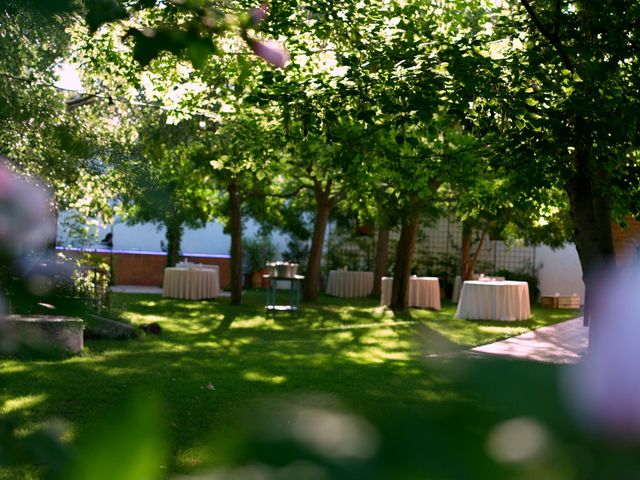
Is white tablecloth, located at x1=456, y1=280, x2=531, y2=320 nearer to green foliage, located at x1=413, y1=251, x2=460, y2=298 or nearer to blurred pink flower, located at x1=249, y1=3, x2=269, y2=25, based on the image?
green foliage, located at x1=413, y1=251, x2=460, y2=298

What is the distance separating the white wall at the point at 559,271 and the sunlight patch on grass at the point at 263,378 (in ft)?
63.8

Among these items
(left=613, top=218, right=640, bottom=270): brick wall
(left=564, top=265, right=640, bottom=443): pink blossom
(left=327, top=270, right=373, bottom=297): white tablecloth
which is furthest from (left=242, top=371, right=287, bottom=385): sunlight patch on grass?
(left=327, top=270, right=373, bottom=297): white tablecloth

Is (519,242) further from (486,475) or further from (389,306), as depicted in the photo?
(486,475)

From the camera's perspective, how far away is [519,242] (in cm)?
2509

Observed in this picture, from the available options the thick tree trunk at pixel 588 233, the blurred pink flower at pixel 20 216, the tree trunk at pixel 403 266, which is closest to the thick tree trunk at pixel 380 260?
the tree trunk at pixel 403 266

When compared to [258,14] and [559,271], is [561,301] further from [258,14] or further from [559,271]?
[258,14]

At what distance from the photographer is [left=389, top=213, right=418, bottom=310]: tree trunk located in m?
20.7

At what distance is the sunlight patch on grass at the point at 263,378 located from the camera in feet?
29.6

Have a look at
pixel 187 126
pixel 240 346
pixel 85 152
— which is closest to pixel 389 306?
pixel 187 126

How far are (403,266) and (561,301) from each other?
6.78m

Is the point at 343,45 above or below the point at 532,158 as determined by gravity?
above

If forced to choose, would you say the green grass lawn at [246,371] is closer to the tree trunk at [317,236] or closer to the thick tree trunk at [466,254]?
the tree trunk at [317,236]

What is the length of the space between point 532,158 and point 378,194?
30.4ft

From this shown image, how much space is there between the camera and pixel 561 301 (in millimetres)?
24625
